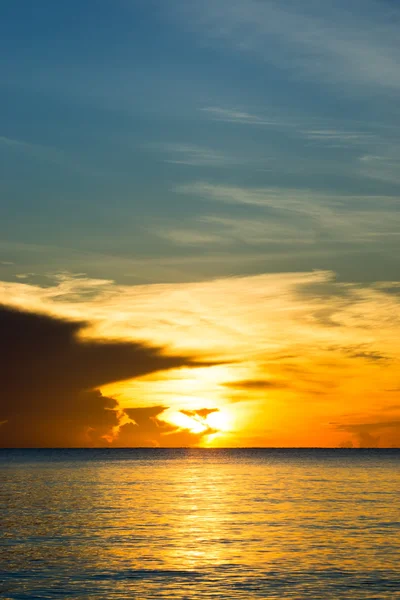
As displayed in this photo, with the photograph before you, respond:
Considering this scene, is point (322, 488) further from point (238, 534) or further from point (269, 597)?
point (269, 597)

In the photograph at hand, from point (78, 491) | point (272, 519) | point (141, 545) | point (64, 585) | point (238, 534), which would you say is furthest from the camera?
point (78, 491)

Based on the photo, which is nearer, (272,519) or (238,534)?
(238,534)

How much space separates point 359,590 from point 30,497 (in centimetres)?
6398

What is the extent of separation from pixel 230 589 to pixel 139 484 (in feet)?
288

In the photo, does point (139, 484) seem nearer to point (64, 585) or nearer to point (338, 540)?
point (338, 540)

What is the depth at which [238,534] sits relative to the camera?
199ft

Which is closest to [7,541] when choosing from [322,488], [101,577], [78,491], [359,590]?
[101,577]

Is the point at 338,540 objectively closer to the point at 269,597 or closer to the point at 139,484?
the point at 269,597

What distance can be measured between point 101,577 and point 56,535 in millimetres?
18096

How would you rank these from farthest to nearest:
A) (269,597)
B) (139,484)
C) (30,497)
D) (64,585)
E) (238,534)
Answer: (139,484) < (30,497) < (238,534) < (64,585) < (269,597)

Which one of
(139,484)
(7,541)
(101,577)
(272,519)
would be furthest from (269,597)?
(139,484)

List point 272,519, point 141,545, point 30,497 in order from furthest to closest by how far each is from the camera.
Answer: point 30,497
point 272,519
point 141,545

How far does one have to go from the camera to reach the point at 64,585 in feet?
140

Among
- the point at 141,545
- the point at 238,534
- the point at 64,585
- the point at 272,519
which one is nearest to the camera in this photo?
the point at 64,585
